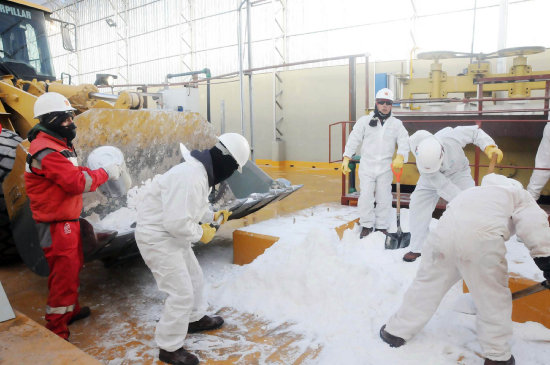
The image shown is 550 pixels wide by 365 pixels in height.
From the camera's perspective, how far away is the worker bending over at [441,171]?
12.3 feet

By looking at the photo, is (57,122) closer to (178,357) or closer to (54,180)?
(54,180)

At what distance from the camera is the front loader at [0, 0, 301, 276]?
327 cm

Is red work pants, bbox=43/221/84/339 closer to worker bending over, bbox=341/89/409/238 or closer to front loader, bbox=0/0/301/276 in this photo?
front loader, bbox=0/0/301/276

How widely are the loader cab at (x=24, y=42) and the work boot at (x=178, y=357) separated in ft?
12.6

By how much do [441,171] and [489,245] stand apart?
1814 mm

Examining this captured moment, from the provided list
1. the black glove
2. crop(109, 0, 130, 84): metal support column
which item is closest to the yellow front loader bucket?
the black glove

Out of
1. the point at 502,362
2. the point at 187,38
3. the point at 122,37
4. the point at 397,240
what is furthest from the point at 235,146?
the point at 122,37

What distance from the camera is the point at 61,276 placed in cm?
290

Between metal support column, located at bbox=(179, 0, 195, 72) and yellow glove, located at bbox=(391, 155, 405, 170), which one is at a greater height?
metal support column, located at bbox=(179, 0, 195, 72)

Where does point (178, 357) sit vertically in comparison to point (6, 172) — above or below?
below

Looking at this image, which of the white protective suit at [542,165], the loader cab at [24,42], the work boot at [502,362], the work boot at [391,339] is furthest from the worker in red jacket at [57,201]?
the white protective suit at [542,165]

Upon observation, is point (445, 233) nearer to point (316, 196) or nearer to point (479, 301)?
point (479, 301)

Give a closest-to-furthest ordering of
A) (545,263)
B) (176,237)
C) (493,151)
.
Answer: (545,263) < (176,237) < (493,151)

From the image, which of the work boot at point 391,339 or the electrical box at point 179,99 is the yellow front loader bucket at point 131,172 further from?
the electrical box at point 179,99
